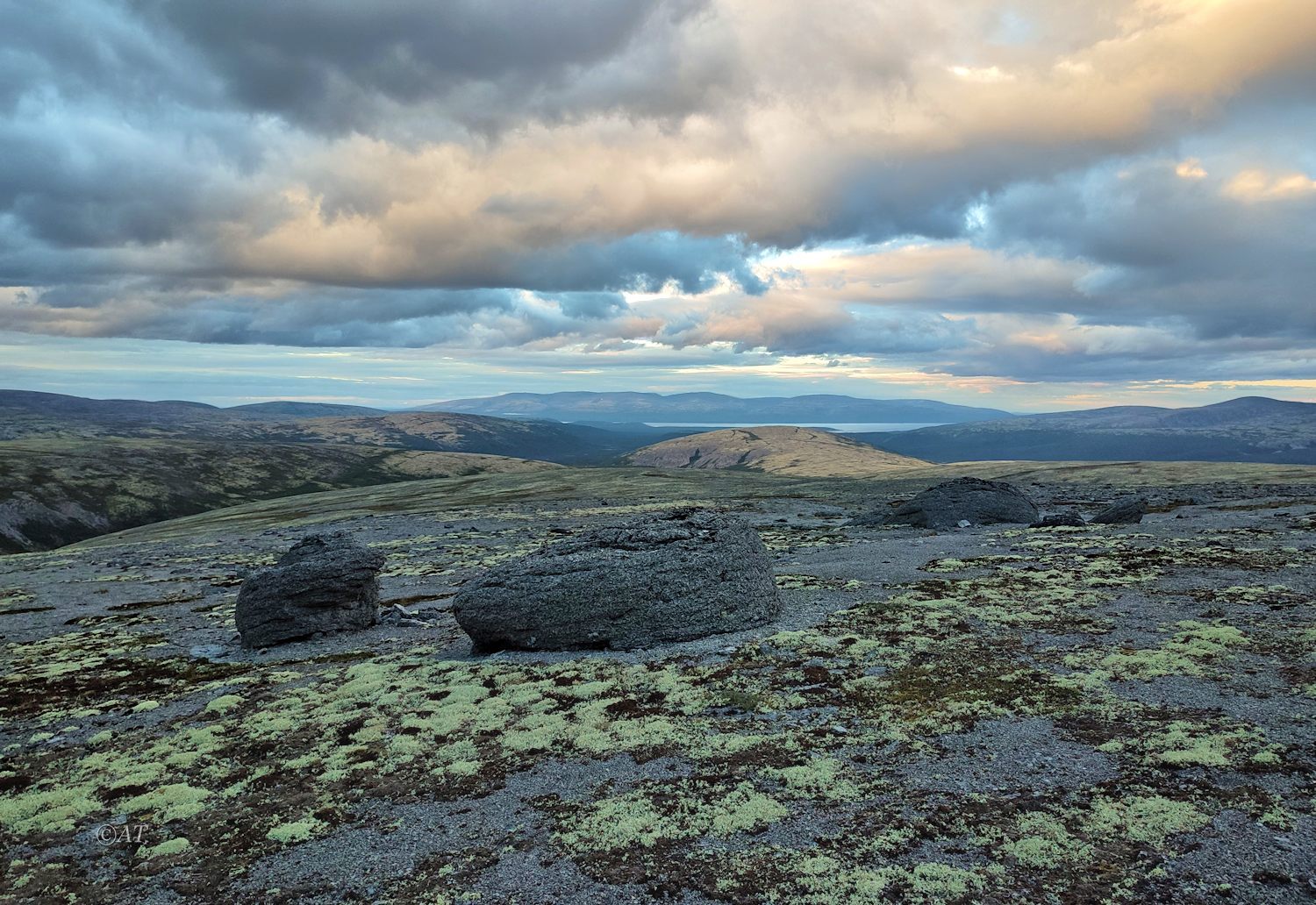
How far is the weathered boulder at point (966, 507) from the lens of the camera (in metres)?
67.2

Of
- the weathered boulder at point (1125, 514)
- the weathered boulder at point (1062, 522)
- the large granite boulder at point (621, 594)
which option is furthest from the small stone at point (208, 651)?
the weathered boulder at point (1125, 514)

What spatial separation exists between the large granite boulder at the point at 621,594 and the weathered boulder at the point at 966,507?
40.8m

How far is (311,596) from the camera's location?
3725 centimetres

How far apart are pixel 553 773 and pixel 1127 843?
13.5 metres

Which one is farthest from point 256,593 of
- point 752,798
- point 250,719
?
point 752,798

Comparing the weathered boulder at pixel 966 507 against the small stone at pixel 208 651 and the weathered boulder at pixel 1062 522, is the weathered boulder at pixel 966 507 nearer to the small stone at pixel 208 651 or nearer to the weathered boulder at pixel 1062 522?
the weathered boulder at pixel 1062 522

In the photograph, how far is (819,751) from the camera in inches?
738

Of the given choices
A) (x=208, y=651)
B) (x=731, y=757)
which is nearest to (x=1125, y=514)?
(x=731, y=757)

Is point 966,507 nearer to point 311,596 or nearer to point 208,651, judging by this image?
point 311,596

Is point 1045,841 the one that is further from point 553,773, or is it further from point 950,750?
point 553,773

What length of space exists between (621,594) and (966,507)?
49.9 m

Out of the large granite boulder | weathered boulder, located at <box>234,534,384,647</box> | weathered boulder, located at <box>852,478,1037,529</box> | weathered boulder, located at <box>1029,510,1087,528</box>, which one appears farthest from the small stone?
weathered boulder, located at <box>1029,510,1087,528</box>

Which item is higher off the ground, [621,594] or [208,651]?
[621,594]

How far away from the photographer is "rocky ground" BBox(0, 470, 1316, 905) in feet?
44.8
